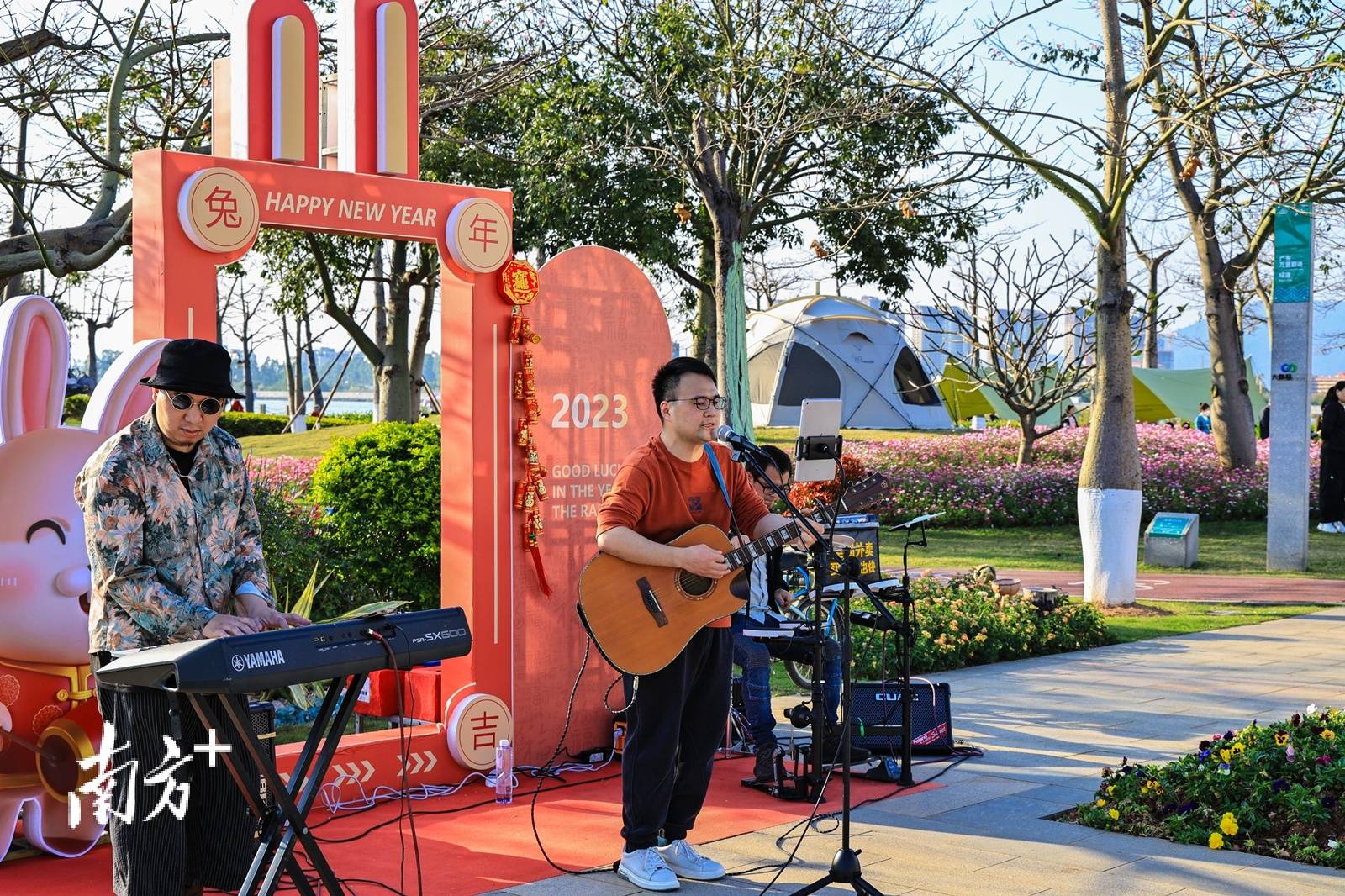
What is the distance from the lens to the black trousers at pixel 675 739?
5.11 metres

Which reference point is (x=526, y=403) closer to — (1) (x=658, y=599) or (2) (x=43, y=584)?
(1) (x=658, y=599)

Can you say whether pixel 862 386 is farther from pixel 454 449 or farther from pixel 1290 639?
pixel 454 449

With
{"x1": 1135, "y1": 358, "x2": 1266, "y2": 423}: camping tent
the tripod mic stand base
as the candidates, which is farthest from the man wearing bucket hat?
{"x1": 1135, "y1": 358, "x2": 1266, "y2": 423}: camping tent

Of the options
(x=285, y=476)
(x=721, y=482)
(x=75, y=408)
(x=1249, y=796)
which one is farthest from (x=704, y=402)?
(x=75, y=408)

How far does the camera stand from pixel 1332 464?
19094 millimetres

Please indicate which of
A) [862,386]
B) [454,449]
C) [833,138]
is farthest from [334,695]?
[862,386]

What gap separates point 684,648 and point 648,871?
81 centimetres

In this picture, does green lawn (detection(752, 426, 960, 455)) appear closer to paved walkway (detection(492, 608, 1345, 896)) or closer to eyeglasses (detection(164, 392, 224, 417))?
paved walkway (detection(492, 608, 1345, 896))

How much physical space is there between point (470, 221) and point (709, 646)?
2.63 metres

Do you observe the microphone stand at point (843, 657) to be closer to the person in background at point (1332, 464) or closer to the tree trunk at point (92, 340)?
the person in background at point (1332, 464)

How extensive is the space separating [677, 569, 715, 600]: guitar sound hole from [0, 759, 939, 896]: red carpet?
1.18 metres

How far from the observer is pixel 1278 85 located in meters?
12.9

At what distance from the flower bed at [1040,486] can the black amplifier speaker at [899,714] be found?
1191 centimetres

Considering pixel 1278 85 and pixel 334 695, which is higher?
pixel 1278 85
